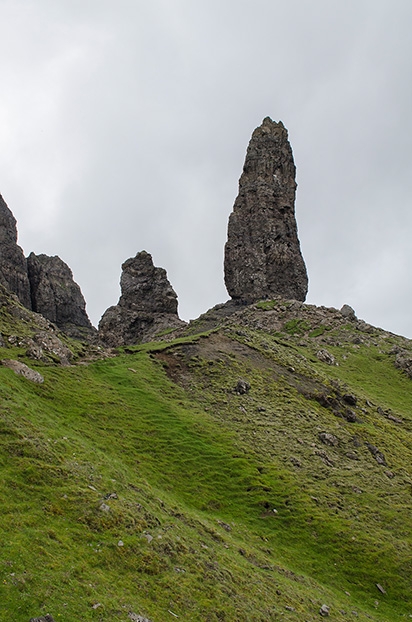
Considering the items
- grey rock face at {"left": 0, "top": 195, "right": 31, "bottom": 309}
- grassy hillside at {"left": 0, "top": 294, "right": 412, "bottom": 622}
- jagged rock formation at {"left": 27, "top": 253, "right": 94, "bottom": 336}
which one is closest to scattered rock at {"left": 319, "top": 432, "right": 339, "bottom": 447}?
grassy hillside at {"left": 0, "top": 294, "right": 412, "bottom": 622}

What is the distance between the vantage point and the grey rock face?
107m

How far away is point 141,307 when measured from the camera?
3807 inches

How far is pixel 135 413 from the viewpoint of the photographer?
3238 cm

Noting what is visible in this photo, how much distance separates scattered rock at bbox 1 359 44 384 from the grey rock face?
3186 inches

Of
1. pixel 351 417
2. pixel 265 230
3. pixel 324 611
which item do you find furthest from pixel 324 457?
pixel 265 230

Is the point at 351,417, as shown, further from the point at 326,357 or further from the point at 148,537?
the point at 148,537

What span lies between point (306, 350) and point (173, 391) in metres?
33.4

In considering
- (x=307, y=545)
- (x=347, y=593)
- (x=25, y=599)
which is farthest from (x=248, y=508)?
(x=25, y=599)

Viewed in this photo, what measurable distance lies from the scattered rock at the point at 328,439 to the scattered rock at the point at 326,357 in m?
28.5

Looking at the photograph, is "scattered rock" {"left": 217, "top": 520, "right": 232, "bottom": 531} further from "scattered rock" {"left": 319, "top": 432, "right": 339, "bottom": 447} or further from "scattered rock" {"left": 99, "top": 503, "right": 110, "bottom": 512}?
"scattered rock" {"left": 319, "top": 432, "right": 339, "bottom": 447}

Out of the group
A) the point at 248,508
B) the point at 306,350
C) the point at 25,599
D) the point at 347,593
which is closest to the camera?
the point at 25,599

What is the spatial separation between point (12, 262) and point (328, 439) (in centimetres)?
10037

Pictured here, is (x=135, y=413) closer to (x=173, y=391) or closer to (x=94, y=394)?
(x=94, y=394)

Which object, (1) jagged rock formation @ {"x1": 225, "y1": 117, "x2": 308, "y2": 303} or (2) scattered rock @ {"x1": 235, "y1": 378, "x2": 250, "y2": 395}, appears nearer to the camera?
(2) scattered rock @ {"x1": 235, "y1": 378, "x2": 250, "y2": 395}
